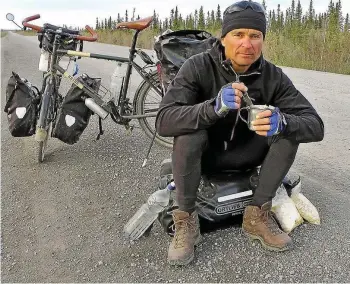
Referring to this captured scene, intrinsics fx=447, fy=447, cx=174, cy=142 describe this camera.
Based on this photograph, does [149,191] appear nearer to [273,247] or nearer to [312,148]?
[273,247]

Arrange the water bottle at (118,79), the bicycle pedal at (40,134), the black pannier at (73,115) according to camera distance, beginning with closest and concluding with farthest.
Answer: the bicycle pedal at (40,134)
the black pannier at (73,115)
the water bottle at (118,79)

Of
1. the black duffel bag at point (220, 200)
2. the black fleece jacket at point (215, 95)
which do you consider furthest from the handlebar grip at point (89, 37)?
the black duffel bag at point (220, 200)

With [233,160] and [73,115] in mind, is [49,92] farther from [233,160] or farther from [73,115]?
[233,160]

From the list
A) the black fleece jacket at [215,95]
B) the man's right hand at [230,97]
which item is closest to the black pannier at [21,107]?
the black fleece jacket at [215,95]

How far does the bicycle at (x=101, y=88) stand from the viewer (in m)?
4.09

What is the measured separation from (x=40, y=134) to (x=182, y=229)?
1949 mm

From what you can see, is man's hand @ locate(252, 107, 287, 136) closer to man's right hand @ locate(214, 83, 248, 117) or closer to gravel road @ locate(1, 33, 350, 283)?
man's right hand @ locate(214, 83, 248, 117)

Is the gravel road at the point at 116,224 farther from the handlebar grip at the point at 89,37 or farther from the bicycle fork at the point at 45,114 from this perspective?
the handlebar grip at the point at 89,37

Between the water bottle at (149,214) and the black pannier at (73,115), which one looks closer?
the water bottle at (149,214)

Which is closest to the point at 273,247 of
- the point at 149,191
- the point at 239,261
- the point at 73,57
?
the point at 239,261

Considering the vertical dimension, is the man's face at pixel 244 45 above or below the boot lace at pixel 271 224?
above

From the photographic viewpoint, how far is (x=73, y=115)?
4.13 metres

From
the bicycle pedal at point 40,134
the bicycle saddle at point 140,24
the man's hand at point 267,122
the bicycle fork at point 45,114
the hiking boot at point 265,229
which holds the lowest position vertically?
the hiking boot at point 265,229

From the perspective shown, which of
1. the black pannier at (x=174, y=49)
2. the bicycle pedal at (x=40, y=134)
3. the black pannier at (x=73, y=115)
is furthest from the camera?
the black pannier at (x=73, y=115)
